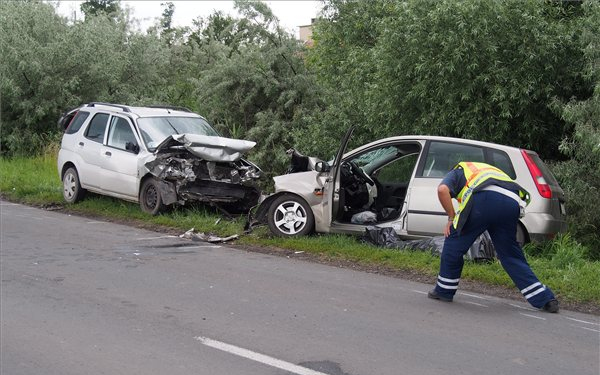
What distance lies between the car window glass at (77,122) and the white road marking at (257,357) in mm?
8674

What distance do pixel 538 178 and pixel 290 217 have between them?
3.37 meters

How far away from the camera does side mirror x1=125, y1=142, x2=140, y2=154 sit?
1191 cm

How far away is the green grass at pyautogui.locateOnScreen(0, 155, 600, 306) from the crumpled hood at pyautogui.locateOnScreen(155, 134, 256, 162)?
3.34ft

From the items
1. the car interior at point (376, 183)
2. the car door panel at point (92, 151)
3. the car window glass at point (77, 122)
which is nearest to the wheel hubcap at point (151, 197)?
the car door panel at point (92, 151)

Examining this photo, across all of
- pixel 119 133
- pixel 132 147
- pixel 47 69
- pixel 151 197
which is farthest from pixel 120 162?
pixel 47 69

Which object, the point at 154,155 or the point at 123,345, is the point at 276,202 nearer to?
the point at 154,155

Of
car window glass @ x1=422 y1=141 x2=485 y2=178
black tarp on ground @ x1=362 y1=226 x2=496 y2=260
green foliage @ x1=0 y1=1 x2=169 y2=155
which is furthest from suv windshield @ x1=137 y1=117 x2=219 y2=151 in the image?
green foliage @ x1=0 y1=1 x2=169 y2=155

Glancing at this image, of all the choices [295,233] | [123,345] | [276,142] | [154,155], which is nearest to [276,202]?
[295,233]

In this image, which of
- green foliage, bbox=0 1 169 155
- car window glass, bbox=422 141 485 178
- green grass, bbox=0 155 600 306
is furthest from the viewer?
green foliage, bbox=0 1 169 155

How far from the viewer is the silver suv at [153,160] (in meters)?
11.4

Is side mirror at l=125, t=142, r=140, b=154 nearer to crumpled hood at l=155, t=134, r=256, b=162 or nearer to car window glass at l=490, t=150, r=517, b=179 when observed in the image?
crumpled hood at l=155, t=134, r=256, b=162

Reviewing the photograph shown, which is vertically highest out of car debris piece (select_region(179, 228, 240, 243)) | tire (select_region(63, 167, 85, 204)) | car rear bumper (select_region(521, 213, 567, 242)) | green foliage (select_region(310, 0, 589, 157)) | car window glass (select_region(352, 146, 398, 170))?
green foliage (select_region(310, 0, 589, 157))

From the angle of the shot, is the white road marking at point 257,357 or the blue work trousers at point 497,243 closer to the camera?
the white road marking at point 257,357

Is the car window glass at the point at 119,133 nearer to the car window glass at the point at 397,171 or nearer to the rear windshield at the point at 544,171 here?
the car window glass at the point at 397,171
